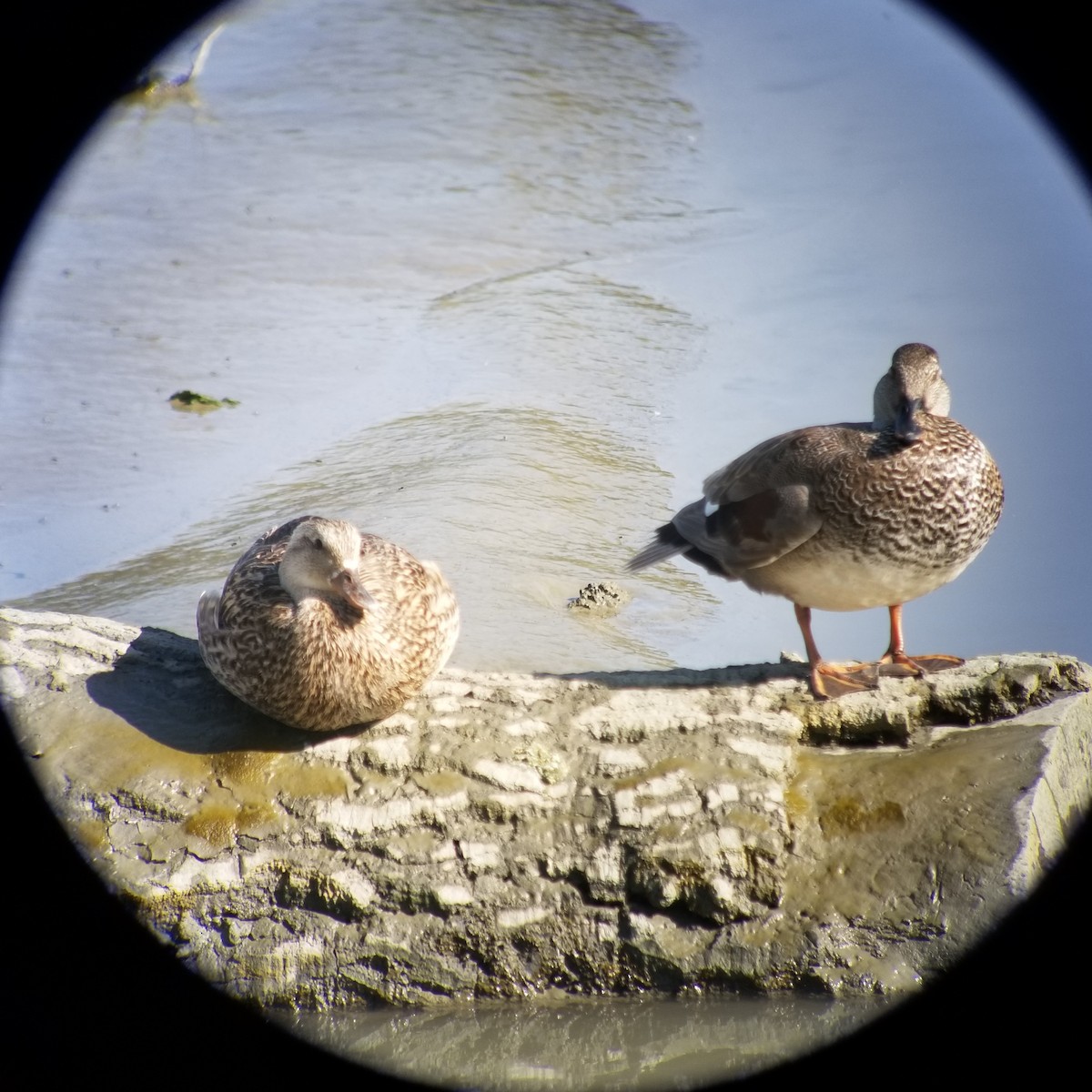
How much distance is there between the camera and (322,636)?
3.80 m

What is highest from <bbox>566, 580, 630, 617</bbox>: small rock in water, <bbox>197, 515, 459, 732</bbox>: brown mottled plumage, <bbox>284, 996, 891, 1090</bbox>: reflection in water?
<bbox>197, 515, 459, 732</bbox>: brown mottled plumage

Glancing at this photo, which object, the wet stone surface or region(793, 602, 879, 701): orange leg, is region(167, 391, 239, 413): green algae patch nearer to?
the wet stone surface

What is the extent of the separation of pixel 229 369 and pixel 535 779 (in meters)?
5.27

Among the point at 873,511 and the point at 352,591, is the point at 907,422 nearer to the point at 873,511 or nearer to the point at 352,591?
the point at 873,511

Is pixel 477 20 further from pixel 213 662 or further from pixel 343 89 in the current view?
pixel 213 662

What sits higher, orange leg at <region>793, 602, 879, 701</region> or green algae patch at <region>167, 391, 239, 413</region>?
orange leg at <region>793, 602, 879, 701</region>

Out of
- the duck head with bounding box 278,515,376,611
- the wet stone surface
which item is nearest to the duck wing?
the wet stone surface

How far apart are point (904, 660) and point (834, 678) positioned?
29cm

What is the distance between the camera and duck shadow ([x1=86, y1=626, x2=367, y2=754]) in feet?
12.6

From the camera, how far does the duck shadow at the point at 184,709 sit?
3.84m

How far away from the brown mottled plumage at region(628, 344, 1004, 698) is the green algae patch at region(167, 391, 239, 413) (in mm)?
4423

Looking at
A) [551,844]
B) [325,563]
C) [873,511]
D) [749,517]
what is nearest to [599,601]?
[749,517]

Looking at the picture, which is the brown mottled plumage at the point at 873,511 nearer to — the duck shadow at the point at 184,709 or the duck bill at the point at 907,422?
the duck bill at the point at 907,422

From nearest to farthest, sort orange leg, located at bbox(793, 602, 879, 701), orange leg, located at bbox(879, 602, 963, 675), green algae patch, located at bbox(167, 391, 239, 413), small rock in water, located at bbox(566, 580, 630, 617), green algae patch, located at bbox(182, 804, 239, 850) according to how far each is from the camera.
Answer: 1. green algae patch, located at bbox(182, 804, 239, 850)
2. orange leg, located at bbox(793, 602, 879, 701)
3. orange leg, located at bbox(879, 602, 963, 675)
4. small rock in water, located at bbox(566, 580, 630, 617)
5. green algae patch, located at bbox(167, 391, 239, 413)
